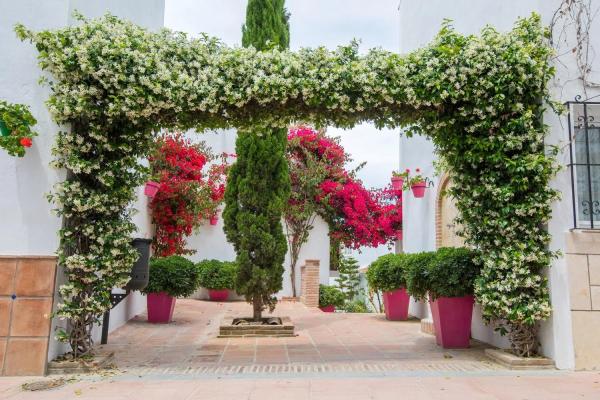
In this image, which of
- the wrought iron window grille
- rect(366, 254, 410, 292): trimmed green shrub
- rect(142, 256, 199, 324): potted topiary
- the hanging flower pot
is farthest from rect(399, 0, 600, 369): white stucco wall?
the hanging flower pot

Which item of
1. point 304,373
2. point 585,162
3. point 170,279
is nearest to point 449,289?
point 585,162

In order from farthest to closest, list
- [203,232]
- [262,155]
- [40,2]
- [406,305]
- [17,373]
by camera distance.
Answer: [203,232]
[406,305]
[262,155]
[40,2]
[17,373]

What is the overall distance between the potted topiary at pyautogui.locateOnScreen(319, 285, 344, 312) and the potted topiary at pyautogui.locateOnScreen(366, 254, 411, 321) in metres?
3.22

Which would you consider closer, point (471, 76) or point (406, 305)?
point (471, 76)

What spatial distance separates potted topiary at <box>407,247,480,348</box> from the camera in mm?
5555

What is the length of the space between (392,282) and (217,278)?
5206 mm

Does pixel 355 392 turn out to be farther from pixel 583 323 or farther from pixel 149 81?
pixel 149 81

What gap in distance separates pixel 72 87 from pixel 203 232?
8.87 m

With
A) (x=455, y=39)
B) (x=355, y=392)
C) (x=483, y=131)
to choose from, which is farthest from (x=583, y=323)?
(x=455, y=39)

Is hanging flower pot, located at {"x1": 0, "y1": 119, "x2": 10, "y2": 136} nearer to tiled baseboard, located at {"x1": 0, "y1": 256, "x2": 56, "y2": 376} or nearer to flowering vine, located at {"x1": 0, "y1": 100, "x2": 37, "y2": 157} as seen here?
flowering vine, located at {"x1": 0, "y1": 100, "x2": 37, "y2": 157}

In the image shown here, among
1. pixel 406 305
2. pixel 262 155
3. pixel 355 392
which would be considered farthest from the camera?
pixel 406 305

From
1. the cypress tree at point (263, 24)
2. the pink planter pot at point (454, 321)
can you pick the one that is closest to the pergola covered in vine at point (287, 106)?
the pink planter pot at point (454, 321)

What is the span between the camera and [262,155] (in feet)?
23.8

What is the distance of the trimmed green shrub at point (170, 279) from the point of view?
303 inches
